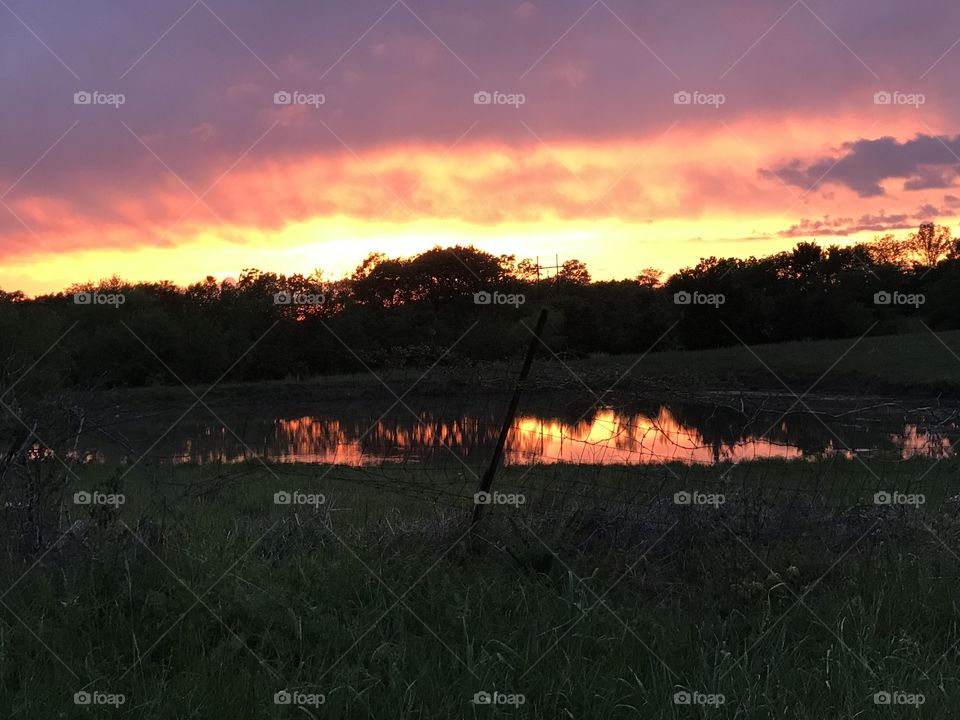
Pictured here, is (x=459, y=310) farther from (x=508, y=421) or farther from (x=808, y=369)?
(x=508, y=421)

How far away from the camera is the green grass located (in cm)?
348

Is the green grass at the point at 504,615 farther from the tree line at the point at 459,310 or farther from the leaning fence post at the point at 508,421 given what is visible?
the tree line at the point at 459,310

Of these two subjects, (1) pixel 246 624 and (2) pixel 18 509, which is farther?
(2) pixel 18 509

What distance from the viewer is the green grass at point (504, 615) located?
11.4ft

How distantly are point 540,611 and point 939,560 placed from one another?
10.3 ft

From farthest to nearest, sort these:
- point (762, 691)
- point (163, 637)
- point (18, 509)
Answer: point (18, 509) → point (163, 637) → point (762, 691)

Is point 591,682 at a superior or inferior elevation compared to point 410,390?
inferior

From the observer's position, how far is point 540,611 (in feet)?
14.1

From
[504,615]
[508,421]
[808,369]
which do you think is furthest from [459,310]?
[504,615]

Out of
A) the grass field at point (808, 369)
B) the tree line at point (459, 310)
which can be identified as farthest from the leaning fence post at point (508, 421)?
the tree line at point (459, 310)

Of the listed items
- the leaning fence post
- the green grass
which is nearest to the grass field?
the leaning fence post

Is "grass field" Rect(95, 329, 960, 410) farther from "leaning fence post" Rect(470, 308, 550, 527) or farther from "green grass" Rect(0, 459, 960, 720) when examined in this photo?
"green grass" Rect(0, 459, 960, 720)

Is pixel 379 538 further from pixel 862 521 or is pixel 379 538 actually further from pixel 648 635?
pixel 862 521

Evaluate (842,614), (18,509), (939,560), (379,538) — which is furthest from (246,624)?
(939,560)
